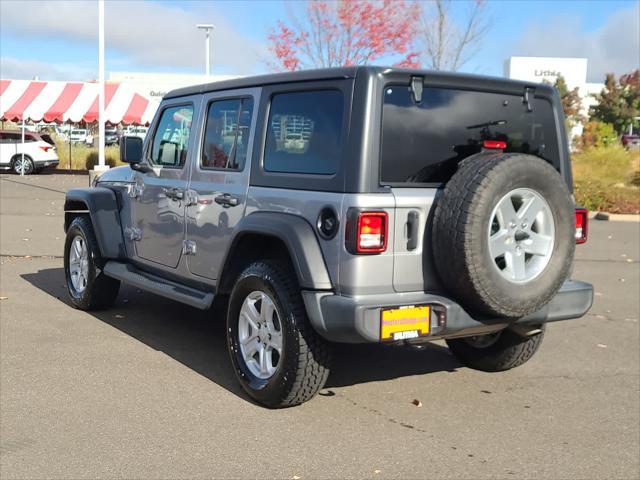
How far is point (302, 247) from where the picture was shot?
413 cm

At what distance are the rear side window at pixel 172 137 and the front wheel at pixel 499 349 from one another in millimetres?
2493

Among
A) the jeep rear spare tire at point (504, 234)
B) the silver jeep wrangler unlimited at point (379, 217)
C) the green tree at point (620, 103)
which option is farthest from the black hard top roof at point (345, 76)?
the green tree at point (620, 103)

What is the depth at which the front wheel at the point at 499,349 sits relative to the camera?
5.21m

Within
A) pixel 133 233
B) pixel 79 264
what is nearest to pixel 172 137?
pixel 133 233

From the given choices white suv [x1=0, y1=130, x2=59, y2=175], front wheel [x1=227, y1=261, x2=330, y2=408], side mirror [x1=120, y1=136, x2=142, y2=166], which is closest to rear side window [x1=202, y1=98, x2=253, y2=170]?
front wheel [x1=227, y1=261, x2=330, y2=408]

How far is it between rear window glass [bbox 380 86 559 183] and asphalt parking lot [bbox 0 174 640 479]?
1.43 metres

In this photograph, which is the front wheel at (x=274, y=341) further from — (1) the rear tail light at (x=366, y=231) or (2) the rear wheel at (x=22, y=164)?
(2) the rear wheel at (x=22, y=164)

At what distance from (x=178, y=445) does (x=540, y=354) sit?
10.4ft

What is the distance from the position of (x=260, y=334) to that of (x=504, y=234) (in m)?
1.57

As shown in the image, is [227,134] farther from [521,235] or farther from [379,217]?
[521,235]

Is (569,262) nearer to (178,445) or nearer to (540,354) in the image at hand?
(540,354)

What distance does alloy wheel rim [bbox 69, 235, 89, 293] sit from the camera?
22.2 ft

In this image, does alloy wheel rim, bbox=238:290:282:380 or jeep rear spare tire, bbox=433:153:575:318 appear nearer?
jeep rear spare tire, bbox=433:153:575:318

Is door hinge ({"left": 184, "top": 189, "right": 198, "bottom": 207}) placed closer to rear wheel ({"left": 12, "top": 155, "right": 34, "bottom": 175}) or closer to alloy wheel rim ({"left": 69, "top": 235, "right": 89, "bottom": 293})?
alloy wheel rim ({"left": 69, "top": 235, "right": 89, "bottom": 293})
